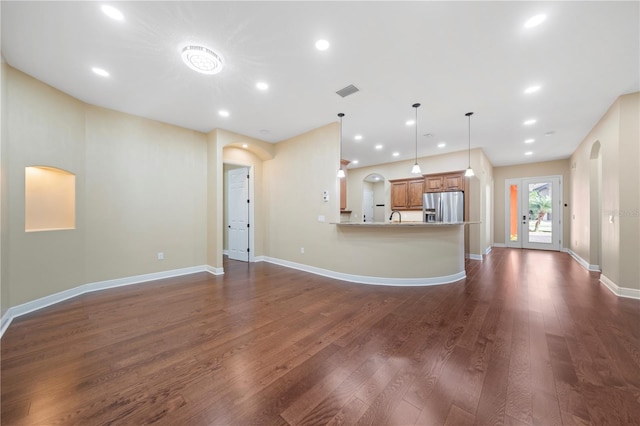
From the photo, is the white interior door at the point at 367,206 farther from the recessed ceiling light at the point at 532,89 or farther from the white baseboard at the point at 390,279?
the recessed ceiling light at the point at 532,89

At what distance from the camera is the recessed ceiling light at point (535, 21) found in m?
2.14

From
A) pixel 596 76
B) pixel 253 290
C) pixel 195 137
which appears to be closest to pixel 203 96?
pixel 195 137

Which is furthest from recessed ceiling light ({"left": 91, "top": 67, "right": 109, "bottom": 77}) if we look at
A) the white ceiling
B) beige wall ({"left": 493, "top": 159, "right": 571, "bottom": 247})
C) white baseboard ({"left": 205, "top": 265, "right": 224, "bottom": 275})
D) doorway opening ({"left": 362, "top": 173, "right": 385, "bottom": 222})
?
beige wall ({"left": 493, "top": 159, "right": 571, "bottom": 247})

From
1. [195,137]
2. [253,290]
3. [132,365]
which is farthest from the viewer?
[195,137]

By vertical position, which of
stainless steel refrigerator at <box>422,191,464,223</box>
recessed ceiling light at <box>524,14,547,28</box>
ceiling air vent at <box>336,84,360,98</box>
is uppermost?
ceiling air vent at <box>336,84,360,98</box>

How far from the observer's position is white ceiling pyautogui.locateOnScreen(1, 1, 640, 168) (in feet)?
6.95

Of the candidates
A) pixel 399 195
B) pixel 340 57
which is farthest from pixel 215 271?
pixel 399 195

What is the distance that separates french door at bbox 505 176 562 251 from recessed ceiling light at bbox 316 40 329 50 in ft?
29.8

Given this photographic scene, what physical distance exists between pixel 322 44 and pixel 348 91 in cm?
105

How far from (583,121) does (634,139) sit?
4.22 ft

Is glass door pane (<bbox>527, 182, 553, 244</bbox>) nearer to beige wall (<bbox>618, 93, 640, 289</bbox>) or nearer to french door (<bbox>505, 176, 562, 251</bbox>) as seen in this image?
french door (<bbox>505, 176, 562, 251</bbox>)

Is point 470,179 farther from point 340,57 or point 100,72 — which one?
point 100,72

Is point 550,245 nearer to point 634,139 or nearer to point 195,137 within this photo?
point 634,139

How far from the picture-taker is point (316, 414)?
4.87 feet
